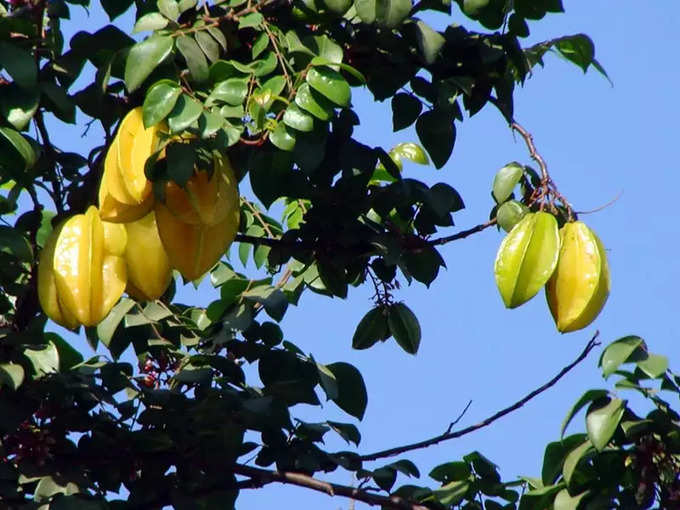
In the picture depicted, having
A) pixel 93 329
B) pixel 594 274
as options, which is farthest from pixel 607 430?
pixel 93 329

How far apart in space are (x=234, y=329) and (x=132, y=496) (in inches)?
17.9

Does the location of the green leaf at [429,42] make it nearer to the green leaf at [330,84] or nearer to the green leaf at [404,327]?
the green leaf at [330,84]

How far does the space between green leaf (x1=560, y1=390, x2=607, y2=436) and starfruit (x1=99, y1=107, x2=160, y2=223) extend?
936mm

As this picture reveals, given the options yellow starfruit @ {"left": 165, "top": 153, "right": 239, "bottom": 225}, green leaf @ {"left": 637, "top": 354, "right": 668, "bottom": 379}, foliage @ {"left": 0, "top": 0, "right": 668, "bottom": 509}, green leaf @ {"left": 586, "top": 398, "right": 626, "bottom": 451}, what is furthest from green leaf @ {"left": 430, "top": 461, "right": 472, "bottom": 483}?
yellow starfruit @ {"left": 165, "top": 153, "right": 239, "bottom": 225}

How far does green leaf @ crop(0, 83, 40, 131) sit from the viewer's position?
7.97ft

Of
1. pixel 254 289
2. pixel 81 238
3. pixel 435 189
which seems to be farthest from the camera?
pixel 254 289

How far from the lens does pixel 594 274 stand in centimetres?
245

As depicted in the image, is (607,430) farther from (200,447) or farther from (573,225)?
(200,447)

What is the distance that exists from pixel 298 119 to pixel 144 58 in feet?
0.97

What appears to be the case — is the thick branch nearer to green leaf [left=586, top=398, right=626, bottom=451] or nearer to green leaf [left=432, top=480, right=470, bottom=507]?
green leaf [left=432, top=480, right=470, bottom=507]

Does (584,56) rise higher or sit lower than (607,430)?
higher

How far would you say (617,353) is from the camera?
252 cm

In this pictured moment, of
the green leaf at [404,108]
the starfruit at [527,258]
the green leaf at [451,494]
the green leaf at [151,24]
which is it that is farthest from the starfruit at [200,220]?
the green leaf at [451,494]

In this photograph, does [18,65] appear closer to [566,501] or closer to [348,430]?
[348,430]
